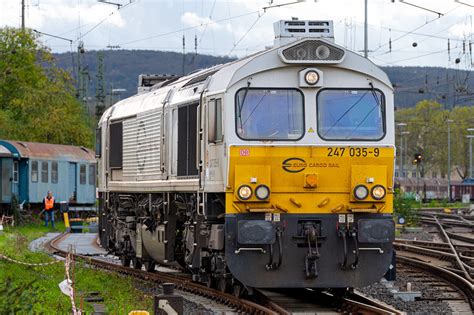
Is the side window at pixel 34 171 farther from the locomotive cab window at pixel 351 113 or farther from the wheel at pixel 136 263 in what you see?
the locomotive cab window at pixel 351 113

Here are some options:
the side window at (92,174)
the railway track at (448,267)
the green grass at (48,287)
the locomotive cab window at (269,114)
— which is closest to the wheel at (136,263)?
the green grass at (48,287)

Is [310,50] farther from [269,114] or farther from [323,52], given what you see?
[269,114]

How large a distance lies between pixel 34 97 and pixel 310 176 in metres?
51.3

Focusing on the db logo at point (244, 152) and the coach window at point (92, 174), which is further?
the coach window at point (92, 174)

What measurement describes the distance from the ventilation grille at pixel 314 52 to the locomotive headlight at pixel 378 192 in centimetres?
194

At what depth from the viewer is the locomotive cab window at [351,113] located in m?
15.6

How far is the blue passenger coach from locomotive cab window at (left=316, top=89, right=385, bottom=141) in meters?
29.6

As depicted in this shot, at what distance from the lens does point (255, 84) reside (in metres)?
15.5

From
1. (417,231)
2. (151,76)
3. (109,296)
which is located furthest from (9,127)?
(109,296)

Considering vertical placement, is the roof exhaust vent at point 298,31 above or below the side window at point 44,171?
above

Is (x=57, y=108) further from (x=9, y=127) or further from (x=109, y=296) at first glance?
(x=109, y=296)

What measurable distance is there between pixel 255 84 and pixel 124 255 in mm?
9210

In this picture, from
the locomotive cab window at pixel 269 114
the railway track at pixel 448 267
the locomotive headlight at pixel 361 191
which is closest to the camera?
the locomotive headlight at pixel 361 191

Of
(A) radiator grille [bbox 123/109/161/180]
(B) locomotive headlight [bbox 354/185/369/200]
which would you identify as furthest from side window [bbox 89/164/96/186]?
(B) locomotive headlight [bbox 354/185/369/200]
